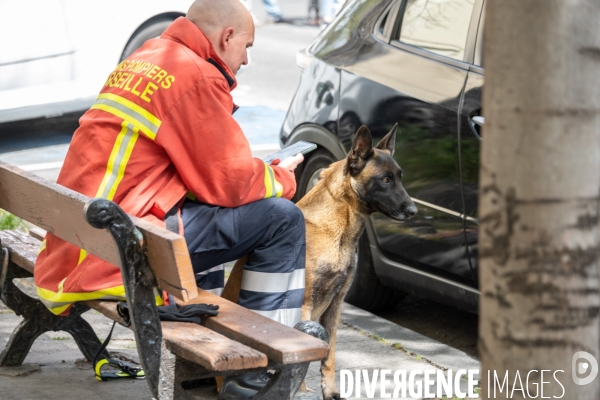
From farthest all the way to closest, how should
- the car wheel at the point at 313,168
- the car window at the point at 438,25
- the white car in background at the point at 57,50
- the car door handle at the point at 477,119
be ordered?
the white car in background at the point at 57,50, the car wheel at the point at 313,168, the car window at the point at 438,25, the car door handle at the point at 477,119

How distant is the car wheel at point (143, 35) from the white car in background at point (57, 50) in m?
0.11

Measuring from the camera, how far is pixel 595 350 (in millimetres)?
→ 1845

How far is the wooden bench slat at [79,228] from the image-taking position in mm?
2760

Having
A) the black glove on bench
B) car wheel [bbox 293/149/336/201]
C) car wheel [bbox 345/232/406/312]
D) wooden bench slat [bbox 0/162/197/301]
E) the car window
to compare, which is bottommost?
car wheel [bbox 345/232/406/312]

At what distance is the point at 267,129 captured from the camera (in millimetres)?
9297

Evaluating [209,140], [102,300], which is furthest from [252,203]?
[102,300]

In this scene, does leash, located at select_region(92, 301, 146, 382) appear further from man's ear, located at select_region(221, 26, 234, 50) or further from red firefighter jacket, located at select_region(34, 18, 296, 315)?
man's ear, located at select_region(221, 26, 234, 50)

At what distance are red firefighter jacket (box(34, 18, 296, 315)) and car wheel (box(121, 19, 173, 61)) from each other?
5.43 meters

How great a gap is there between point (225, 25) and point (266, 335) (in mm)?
1243

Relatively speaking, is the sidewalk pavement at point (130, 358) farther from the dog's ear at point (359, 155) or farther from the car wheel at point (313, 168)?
the dog's ear at point (359, 155)

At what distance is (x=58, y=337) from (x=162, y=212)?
4.99 feet

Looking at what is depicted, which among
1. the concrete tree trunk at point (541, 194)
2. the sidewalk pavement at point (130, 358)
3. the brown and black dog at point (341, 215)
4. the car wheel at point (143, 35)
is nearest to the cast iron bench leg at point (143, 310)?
the sidewalk pavement at point (130, 358)

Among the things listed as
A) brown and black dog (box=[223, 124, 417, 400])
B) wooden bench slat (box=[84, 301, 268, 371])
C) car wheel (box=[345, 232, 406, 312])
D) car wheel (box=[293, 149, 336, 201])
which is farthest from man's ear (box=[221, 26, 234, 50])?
car wheel (box=[345, 232, 406, 312])

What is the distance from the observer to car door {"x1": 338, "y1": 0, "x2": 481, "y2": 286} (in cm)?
446
